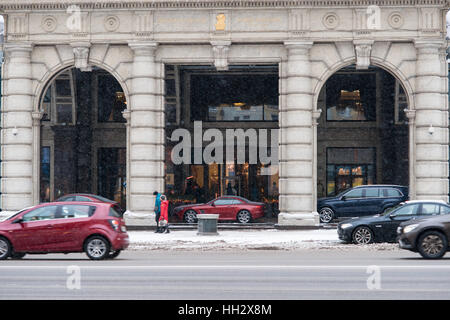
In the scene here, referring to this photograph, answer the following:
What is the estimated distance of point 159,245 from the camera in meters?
26.0

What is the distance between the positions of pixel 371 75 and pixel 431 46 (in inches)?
421

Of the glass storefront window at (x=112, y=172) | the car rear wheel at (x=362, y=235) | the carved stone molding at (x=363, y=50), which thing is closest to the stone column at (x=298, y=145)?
the carved stone molding at (x=363, y=50)

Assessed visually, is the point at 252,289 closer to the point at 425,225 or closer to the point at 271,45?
the point at 425,225

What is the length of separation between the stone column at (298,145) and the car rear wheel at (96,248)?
12.5 m

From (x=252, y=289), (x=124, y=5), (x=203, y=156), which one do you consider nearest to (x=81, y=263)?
(x=252, y=289)

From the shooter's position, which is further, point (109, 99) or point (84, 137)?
point (109, 99)

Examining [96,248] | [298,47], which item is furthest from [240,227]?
[96,248]

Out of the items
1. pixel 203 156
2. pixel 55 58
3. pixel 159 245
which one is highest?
pixel 55 58

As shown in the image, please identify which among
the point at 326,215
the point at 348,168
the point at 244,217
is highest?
the point at 348,168

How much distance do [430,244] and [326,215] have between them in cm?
1350

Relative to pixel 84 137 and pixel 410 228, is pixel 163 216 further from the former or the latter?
pixel 84 137

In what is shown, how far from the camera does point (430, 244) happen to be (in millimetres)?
19781

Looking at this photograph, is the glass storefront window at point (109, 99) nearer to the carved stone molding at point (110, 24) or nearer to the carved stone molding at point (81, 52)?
the carved stone molding at point (81, 52)

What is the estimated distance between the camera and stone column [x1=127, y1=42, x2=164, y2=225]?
31.9m
